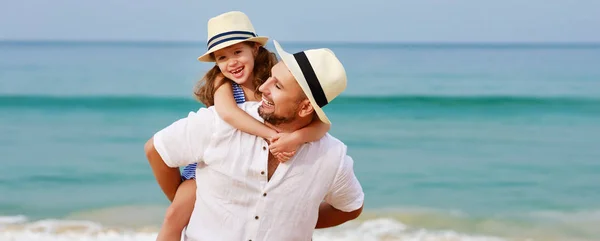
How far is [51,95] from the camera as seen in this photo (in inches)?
757

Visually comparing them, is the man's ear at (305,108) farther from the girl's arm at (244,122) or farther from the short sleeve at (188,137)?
the short sleeve at (188,137)

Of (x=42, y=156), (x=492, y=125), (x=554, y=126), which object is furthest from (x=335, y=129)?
(x=42, y=156)

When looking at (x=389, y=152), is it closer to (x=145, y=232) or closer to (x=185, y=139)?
(x=145, y=232)

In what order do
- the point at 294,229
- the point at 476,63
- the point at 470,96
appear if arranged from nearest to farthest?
1. the point at 294,229
2. the point at 470,96
3. the point at 476,63

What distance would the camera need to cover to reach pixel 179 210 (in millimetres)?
2973

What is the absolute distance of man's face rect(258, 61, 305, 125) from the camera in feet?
8.37

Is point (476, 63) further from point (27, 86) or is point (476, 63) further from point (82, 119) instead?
point (82, 119)

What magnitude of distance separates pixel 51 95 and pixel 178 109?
9.96ft

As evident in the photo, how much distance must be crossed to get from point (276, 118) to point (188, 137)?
0.84 feet


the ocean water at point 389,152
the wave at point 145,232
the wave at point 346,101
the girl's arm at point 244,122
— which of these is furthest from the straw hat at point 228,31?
the wave at point 346,101

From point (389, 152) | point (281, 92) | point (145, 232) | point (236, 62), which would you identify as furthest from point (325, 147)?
point (389, 152)

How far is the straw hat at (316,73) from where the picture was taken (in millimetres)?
2520

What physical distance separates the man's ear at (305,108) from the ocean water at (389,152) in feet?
3.52

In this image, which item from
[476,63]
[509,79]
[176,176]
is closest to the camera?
[176,176]
